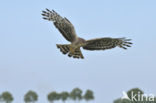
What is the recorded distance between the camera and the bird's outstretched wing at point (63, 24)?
3056 centimetres

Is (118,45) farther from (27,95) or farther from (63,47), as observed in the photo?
(27,95)

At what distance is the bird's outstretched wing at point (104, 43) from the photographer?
31108mm

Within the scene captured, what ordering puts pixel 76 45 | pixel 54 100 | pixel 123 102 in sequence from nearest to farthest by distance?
pixel 76 45 < pixel 123 102 < pixel 54 100

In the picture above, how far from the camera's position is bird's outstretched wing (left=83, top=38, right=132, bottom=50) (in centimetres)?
3111

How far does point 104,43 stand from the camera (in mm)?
31750

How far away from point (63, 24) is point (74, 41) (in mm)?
2928

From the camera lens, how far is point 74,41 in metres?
29.5

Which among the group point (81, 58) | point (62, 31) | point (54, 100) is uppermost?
point (54, 100)

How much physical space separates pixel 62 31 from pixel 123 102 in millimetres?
63938

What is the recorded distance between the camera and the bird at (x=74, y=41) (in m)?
29.3

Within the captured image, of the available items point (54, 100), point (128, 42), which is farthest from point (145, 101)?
point (54, 100)

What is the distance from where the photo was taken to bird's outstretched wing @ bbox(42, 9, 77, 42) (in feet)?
100

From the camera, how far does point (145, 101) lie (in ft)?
262

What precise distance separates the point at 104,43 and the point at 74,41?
2.86m
